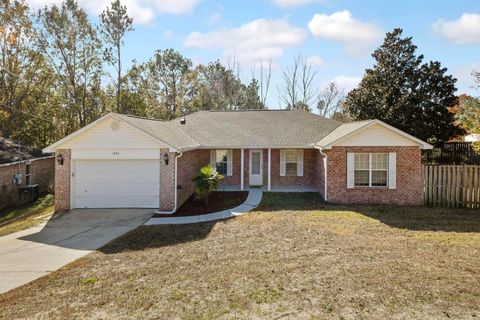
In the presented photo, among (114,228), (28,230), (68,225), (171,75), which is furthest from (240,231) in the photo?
(171,75)

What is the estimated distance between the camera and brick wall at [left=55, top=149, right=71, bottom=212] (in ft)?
46.7

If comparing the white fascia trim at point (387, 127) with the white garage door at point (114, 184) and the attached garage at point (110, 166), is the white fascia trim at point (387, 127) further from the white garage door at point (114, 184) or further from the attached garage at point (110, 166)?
the white garage door at point (114, 184)

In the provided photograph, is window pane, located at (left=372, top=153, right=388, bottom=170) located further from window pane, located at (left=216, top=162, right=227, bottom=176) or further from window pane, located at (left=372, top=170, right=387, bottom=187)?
window pane, located at (left=216, top=162, right=227, bottom=176)

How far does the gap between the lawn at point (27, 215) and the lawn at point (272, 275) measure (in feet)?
16.7

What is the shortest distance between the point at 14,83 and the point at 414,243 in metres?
32.5

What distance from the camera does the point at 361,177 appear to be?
15094mm

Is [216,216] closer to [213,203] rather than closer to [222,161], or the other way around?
[213,203]

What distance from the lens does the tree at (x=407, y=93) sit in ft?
A: 75.2

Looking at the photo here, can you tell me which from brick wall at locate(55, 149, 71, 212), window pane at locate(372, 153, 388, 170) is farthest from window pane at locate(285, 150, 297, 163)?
brick wall at locate(55, 149, 71, 212)

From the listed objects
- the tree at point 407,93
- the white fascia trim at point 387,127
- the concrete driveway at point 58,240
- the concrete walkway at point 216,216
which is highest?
the tree at point 407,93

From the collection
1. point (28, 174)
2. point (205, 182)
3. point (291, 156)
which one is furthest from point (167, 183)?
point (28, 174)

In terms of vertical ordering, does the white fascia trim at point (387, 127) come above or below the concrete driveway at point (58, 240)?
above

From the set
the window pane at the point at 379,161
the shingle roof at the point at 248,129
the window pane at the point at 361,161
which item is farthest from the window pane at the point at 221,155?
the window pane at the point at 379,161

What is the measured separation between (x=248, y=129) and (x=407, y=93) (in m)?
12.1
